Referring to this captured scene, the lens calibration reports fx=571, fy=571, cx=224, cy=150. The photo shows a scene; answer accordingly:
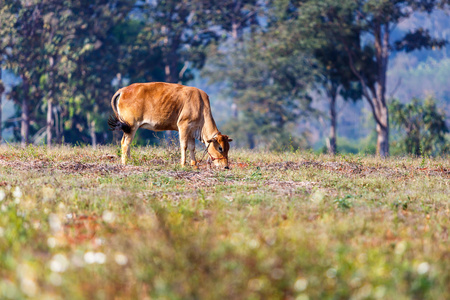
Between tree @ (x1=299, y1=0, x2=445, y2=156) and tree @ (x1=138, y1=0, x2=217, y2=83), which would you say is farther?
tree @ (x1=138, y1=0, x2=217, y2=83)

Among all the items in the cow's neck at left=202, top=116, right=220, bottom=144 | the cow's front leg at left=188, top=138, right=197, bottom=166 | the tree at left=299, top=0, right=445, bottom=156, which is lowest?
the cow's front leg at left=188, top=138, right=197, bottom=166

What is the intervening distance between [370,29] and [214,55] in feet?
48.9

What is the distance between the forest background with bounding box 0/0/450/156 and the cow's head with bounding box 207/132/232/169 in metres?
16.8

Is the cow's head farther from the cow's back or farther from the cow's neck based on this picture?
the cow's back

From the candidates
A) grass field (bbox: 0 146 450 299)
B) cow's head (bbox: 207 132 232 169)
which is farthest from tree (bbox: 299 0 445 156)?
grass field (bbox: 0 146 450 299)

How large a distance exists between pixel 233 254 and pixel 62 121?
35.8m

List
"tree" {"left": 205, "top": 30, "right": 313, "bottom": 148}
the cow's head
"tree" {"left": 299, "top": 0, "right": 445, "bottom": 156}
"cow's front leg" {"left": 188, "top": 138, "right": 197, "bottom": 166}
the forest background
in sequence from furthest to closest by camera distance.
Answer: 1. "tree" {"left": 205, "top": 30, "right": 313, "bottom": 148}
2. the forest background
3. "tree" {"left": 299, "top": 0, "right": 445, "bottom": 156}
4. "cow's front leg" {"left": 188, "top": 138, "right": 197, "bottom": 166}
5. the cow's head

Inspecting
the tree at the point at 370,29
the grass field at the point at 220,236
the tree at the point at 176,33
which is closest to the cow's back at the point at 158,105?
the grass field at the point at 220,236

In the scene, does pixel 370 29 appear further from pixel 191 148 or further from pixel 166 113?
pixel 166 113

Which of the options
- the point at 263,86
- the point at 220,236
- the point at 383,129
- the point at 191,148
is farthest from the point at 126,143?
the point at 263,86

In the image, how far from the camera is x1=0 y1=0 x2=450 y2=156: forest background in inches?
1368

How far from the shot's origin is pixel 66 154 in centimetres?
1556

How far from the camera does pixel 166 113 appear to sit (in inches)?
543

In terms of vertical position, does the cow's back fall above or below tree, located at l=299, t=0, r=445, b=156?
below
